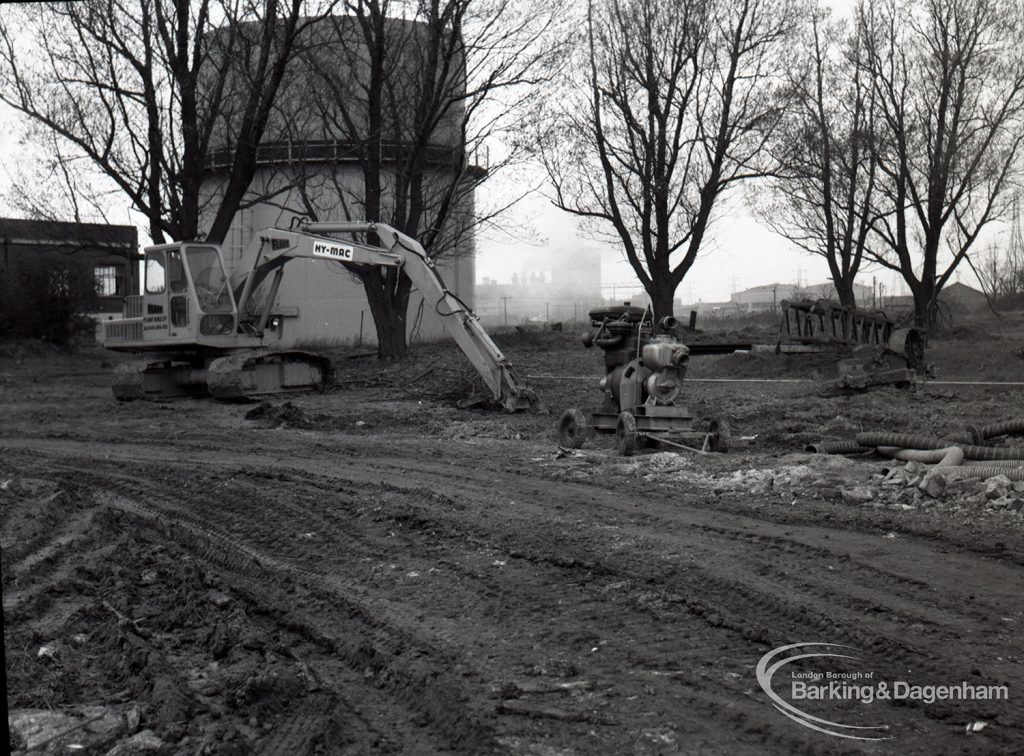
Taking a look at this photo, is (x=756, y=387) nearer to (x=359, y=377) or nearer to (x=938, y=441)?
(x=359, y=377)

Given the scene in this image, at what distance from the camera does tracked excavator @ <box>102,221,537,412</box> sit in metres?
18.1

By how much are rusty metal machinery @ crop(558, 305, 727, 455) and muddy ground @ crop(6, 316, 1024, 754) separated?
418 mm

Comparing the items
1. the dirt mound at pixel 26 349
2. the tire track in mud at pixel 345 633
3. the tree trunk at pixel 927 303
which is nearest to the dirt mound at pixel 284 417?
the tire track in mud at pixel 345 633

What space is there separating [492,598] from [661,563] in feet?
4.02

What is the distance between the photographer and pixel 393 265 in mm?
17703

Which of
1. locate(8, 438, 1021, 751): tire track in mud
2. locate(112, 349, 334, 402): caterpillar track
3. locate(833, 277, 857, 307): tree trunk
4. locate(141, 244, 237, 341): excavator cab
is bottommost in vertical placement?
locate(8, 438, 1021, 751): tire track in mud

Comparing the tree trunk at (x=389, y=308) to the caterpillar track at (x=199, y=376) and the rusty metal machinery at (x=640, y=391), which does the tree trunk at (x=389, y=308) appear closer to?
the caterpillar track at (x=199, y=376)

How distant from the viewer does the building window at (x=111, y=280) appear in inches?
1566

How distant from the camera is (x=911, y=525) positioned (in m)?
7.52

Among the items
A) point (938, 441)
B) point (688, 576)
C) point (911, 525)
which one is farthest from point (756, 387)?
point (688, 576)

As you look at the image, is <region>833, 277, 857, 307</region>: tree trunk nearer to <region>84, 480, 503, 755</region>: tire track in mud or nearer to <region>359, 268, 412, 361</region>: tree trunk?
<region>359, 268, 412, 361</region>: tree trunk

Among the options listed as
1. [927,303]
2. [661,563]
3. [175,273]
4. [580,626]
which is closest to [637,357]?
[661,563]

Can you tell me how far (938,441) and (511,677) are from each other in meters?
7.05

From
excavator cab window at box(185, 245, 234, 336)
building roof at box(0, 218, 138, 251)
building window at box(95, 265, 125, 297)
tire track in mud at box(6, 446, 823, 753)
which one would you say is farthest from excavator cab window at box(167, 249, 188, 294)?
building window at box(95, 265, 125, 297)
